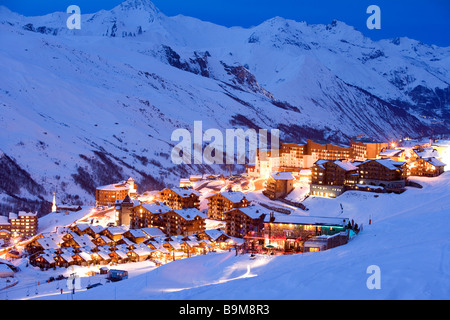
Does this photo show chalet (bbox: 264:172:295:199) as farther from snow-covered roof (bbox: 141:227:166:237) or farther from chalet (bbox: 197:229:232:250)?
snow-covered roof (bbox: 141:227:166:237)

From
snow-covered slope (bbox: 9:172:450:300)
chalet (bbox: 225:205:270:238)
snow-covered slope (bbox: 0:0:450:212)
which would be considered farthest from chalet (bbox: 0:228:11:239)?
chalet (bbox: 225:205:270:238)

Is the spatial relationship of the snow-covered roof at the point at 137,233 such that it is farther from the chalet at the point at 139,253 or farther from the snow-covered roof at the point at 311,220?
the snow-covered roof at the point at 311,220

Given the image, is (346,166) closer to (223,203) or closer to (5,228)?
(223,203)

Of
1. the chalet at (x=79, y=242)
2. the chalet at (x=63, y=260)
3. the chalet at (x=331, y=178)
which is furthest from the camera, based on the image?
the chalet at (x=331, y=178)

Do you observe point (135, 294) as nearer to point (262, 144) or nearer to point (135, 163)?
point (135, 163)

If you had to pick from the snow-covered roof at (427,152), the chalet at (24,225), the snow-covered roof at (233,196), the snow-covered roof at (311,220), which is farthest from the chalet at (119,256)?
the snow-covered roof at (427,152)

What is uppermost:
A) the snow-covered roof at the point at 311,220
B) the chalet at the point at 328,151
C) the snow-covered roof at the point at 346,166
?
the chalet at the point at 328,151

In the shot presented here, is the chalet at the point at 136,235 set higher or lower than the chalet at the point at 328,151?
lower
